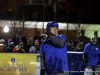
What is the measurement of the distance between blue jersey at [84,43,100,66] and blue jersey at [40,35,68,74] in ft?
12.1

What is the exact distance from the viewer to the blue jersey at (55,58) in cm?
356

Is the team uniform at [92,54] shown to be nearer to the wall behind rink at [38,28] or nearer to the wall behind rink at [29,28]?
the wall behind rink at [29,28]

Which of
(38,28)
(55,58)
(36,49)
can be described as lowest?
(36,49)

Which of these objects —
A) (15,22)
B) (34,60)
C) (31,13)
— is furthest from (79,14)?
(34,60)

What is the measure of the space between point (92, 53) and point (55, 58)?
3.97 metres

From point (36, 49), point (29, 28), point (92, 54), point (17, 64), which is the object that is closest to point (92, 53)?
point (92, 54)

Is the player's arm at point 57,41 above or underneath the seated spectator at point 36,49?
above

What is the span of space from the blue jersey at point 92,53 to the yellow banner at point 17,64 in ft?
7.90

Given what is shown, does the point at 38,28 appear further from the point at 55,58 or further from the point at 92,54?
the point at 55,58

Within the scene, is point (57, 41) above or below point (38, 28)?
below

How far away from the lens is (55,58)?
3592 millimetres

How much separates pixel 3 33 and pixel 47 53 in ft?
32.0

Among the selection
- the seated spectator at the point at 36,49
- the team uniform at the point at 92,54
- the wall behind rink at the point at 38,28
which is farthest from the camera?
the wall behind rink at the point at 38,28

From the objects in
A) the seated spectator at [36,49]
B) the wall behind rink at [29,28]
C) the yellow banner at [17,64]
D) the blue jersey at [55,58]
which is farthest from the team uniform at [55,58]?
the wall behind rink at [29,28]
